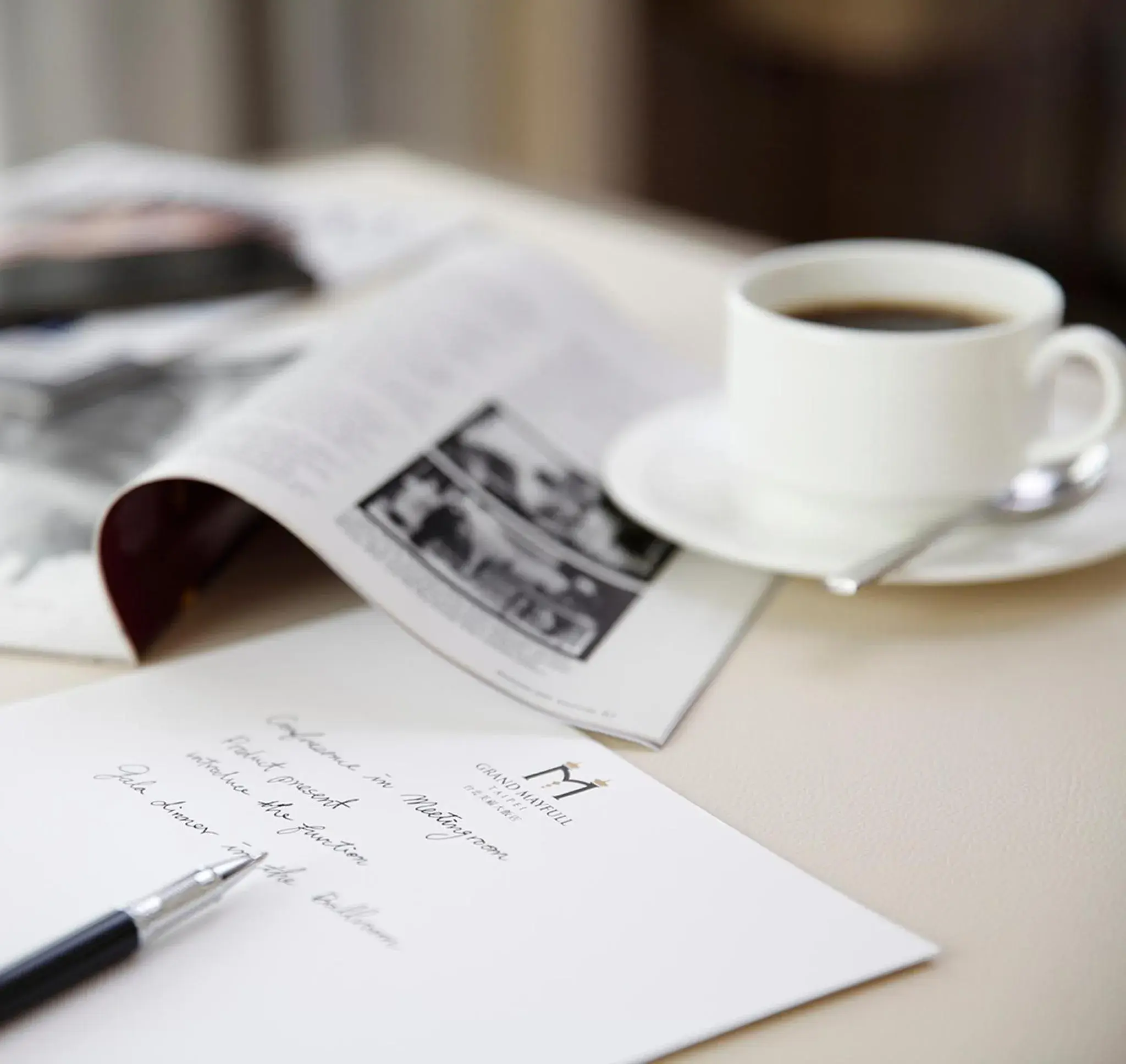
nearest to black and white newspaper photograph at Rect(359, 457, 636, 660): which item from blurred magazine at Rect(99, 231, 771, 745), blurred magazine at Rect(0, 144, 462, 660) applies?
blurred magazine at Rect(99, 231, 771, 745)

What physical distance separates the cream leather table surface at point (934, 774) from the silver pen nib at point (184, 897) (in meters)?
0.12

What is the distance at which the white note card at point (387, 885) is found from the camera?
0.32m

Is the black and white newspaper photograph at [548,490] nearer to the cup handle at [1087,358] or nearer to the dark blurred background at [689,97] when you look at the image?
the cup handle at [1087,358]

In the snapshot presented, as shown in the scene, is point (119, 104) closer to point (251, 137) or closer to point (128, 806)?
point (251, 137)

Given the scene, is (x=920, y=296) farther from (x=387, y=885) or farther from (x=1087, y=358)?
(x=387, y=885)

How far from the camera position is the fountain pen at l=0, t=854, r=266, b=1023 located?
0.32 meters

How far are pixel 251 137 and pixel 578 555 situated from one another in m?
1.54

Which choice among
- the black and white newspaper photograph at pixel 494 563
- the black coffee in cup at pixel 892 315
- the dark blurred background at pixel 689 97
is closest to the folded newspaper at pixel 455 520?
the black and white newspaper photograph at pixel 494 563

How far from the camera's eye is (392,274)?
927 mm

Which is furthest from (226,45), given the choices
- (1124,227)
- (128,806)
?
(128,806)

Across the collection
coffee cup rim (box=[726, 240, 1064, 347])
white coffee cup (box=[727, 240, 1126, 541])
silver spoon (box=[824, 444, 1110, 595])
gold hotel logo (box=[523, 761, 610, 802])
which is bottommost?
gold hotel logo (box=[523, 761, 610, 802])

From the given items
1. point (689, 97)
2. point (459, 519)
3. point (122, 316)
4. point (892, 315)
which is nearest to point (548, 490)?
point (459, 519)

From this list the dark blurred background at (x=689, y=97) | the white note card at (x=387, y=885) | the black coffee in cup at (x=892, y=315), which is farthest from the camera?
the dark blurred background at (x=689, y=97)

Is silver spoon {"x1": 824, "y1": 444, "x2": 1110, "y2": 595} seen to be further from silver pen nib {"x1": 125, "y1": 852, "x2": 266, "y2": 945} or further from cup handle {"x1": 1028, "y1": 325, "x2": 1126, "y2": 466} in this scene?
silver pen nib {"x1": 125, "y1": 852, "x2": 266, "y2": 945}
